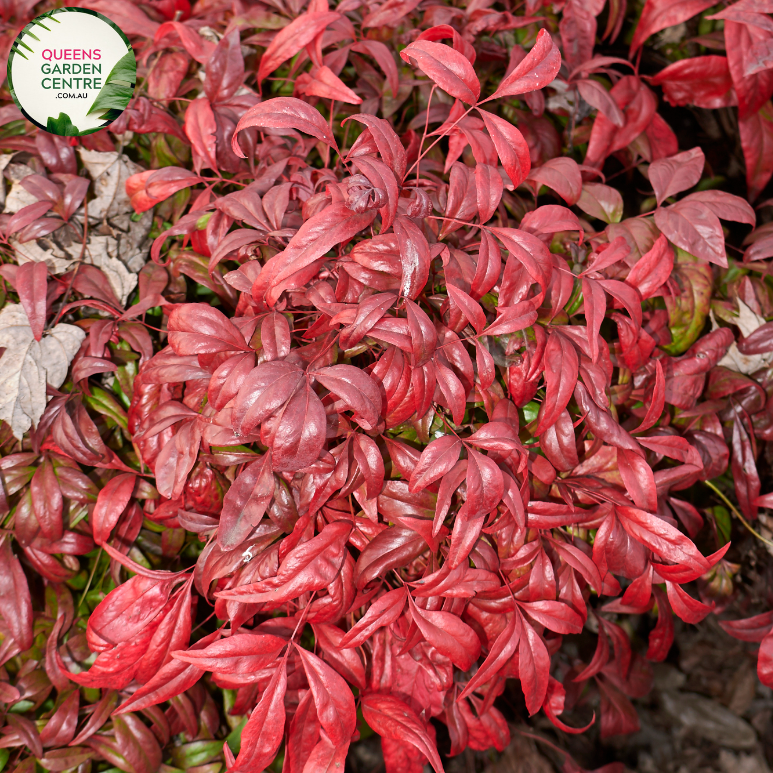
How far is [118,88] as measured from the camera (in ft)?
2.89

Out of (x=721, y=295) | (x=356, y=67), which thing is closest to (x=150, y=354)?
(x=356, y=67)

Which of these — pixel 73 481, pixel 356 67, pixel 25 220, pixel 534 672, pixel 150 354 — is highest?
pixel 356 67

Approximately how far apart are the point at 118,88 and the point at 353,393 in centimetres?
62

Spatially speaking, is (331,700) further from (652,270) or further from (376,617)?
(652,270)

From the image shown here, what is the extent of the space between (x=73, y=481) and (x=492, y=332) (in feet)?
1.88

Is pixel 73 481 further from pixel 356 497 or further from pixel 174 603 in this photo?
pixel 356 497

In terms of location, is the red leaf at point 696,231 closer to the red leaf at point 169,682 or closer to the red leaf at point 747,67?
the red leaf at point 747,67

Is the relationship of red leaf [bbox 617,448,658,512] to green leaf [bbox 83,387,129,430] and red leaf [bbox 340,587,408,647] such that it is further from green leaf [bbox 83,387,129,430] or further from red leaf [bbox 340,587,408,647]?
green leaf [bbox 83,387,129,430]

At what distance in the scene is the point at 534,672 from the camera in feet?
2.33

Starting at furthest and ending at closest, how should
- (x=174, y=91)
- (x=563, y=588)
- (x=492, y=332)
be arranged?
(x=174, y=91)
(x=563, y=588)
(x=492, y=332)

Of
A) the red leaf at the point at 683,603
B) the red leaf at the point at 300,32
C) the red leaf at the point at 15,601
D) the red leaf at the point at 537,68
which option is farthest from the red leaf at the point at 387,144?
the red leaf at the point at 15,601

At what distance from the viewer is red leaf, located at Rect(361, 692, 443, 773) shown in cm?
68

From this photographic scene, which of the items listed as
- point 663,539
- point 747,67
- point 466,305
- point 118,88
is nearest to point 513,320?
point 466,305

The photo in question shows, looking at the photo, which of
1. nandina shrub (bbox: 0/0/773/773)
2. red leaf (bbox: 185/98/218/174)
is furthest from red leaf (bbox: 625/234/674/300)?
red leaf (bbox: 185/98/218/174)
